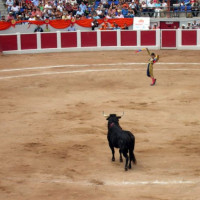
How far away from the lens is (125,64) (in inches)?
953

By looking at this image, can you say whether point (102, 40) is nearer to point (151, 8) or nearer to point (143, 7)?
point (143, 7)

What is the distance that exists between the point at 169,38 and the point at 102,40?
3.60 m

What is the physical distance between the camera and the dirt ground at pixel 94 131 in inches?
385

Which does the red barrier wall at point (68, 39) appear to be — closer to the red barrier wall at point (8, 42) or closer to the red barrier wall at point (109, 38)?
the red barrier wall at point (109, 38)

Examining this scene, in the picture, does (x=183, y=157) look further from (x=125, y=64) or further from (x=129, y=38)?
(x=129, y=38)

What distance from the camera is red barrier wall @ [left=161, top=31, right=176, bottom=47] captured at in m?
28.5

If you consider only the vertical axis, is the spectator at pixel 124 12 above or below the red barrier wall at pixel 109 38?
above

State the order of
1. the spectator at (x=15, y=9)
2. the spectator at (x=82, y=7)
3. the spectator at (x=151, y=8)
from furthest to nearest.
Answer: the spectator at (x=82, y=7)
the spectator at (x=151, y=8)
the spectator at (x=15, y=9)

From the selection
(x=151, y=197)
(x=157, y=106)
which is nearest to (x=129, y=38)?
(x=157, y=106)

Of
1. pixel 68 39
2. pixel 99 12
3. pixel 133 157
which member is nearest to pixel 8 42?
pixel 68 39

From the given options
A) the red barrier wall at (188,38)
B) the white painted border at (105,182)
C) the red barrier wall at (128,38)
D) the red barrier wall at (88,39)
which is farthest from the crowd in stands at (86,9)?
the white painted border at (105,182)

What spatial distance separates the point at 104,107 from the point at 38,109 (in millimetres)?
2019

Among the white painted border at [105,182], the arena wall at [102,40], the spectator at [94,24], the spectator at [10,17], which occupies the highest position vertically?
the spectator at [10,17]

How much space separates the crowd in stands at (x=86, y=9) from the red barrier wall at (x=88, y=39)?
294 centimetres
